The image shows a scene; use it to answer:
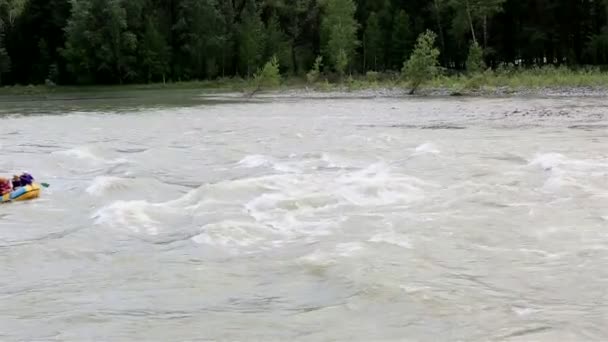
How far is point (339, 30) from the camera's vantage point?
63.6 metres

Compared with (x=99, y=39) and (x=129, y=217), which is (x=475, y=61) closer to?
(x=99, y=39)

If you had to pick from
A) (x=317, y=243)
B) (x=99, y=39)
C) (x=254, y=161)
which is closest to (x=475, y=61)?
(x=254, y=161)

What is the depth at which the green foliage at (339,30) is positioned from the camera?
63.5 m

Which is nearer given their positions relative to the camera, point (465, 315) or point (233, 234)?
point (465, 315)

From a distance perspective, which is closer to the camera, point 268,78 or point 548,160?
point 548,160

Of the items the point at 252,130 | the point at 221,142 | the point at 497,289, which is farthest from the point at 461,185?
the point at 252,130

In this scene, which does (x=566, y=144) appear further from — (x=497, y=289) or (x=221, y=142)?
(x=497, y=289)

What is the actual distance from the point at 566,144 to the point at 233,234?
33.5 ft

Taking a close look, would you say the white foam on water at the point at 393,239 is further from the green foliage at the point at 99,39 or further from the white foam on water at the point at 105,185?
the green foliage at the point at 99,39

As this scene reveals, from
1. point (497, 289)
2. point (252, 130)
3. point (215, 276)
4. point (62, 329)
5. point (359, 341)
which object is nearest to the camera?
point (359, 341)

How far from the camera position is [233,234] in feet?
30.7

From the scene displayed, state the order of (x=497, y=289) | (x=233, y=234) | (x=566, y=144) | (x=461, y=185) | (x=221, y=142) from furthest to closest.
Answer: (x=221, y=142) < (x=566, y=144) < (x=461, y=185) < (x=233, y=234) < (x=497, y=289)

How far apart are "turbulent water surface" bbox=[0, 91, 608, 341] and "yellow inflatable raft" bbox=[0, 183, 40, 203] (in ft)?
0.71

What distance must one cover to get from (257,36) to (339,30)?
11922 mm
